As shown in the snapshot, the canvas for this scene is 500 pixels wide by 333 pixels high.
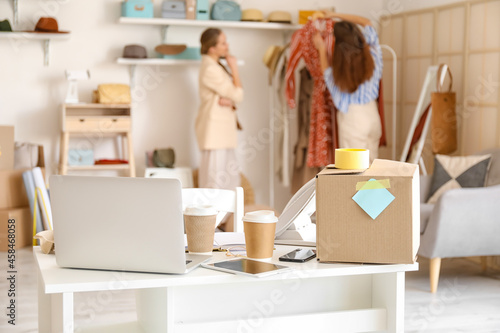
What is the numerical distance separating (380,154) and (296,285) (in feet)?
14.6

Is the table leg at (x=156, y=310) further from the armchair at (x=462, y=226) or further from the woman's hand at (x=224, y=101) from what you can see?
the woman's hand at (x=224, y=101)

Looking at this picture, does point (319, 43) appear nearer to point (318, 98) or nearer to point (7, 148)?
point (318, 98)

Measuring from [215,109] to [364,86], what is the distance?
119cm

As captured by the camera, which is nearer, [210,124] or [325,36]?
[325,36]

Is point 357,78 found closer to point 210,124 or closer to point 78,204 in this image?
point 210,124

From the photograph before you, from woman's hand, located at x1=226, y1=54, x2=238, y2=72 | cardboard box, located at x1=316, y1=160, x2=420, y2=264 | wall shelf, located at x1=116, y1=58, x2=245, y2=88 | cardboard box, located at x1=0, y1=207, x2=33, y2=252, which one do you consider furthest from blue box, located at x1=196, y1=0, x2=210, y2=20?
cardboard box, located at x1=316, y1=160, x2=420, y2=264

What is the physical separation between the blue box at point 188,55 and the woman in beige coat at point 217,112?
26 centimetres

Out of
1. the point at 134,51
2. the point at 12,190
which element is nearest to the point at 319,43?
the point at 134,51

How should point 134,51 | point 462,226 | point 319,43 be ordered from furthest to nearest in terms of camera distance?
point 134,51 < point 319,43 < point 462,226

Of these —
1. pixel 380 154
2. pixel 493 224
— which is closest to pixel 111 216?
pixel 493 224

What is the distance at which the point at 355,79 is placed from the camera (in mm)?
4906

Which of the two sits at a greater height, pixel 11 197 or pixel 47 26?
pixel 47 26

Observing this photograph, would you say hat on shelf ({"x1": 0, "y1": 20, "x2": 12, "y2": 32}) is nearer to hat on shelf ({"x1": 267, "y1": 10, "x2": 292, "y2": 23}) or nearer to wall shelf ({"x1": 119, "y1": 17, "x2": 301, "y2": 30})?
wall shelf ({"x1": 119, "y1": 17, "x2": 301, "y2": 30})

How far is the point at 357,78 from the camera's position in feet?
16.1
